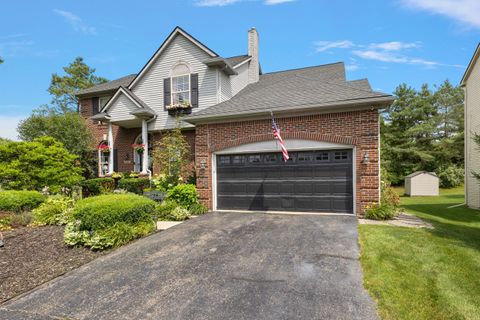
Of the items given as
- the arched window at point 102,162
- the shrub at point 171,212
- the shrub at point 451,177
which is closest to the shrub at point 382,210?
the shrub at point 171,212

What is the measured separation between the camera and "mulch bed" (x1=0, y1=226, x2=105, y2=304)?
434 centimetres

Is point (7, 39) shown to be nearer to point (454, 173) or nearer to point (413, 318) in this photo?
point (413, 318)

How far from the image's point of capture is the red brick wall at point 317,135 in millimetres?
8156

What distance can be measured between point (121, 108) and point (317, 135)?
11.0 meters

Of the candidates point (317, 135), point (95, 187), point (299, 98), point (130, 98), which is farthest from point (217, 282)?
point (130, 98)

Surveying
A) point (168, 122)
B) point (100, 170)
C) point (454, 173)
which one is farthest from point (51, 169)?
point (454, 173)

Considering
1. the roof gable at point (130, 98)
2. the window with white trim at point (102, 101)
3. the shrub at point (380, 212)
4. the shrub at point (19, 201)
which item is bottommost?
the shrub at point (380, 212)

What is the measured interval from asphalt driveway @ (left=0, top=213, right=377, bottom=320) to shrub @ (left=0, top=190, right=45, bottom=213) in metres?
5.82

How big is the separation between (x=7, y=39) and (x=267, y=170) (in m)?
15.6

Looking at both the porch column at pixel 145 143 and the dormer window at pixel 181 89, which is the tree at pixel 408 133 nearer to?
the dormer window at pixel 181 89

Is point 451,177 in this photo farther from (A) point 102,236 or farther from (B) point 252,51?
(A) point 102,236

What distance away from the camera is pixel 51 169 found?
37.8 feet

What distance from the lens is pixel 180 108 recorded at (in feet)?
43.2

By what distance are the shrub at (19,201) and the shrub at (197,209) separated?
576 centimetres
